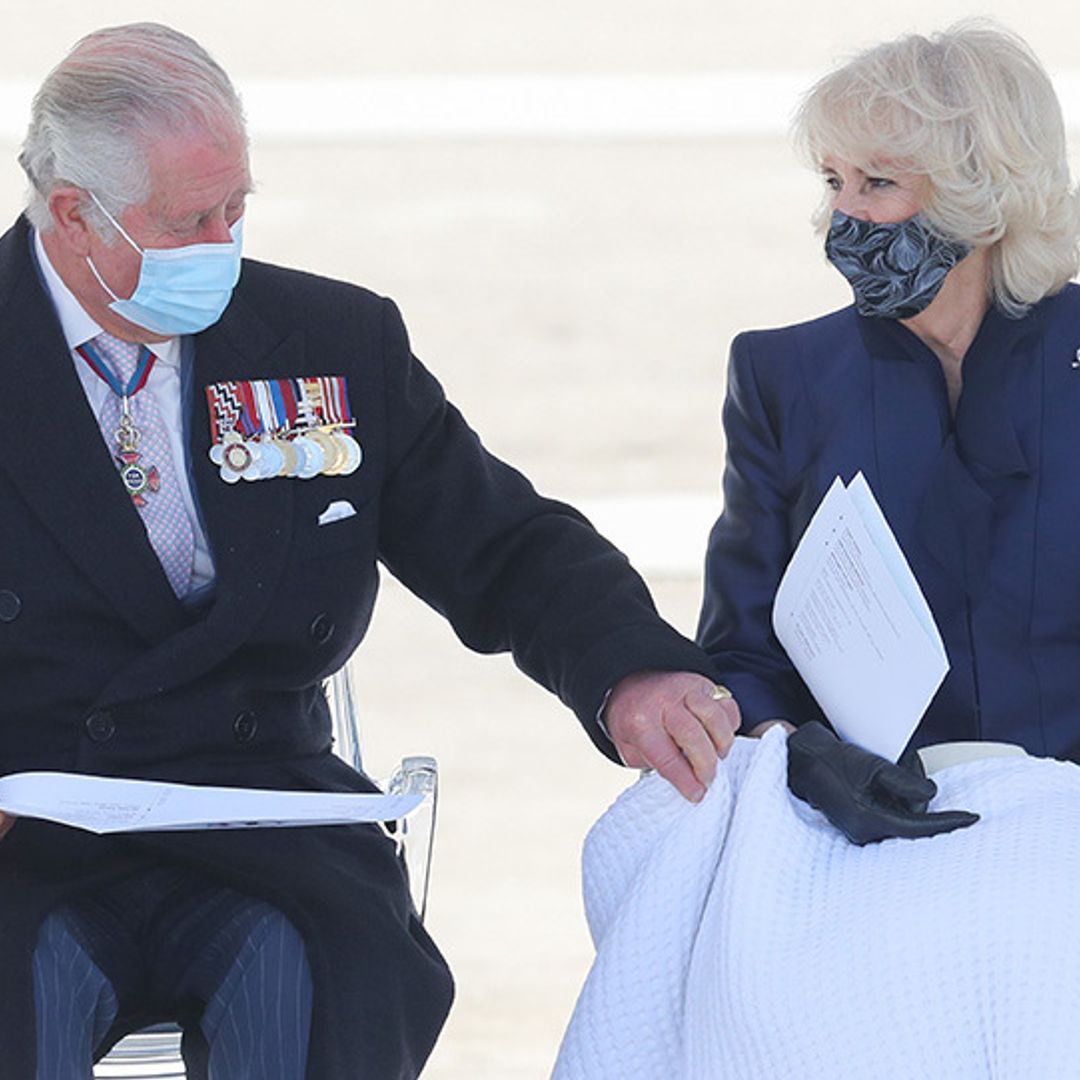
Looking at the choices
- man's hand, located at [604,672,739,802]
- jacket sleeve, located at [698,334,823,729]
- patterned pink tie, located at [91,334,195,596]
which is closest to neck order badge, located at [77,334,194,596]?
patterned pink tie, located at [91,334,195,596]

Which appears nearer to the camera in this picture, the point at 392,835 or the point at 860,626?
the point at 860,626

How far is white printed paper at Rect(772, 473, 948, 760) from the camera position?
2588mm

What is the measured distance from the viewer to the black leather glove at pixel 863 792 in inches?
102

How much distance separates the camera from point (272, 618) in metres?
2.99

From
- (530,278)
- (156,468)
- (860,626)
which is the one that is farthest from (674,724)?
(530,278)

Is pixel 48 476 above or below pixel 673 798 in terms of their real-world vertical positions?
above

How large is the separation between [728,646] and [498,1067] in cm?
127

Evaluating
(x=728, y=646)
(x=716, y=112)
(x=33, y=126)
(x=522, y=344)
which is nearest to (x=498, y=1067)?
(x=728, y=646)

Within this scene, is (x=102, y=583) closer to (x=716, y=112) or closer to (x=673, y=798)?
(x=673, y=798)

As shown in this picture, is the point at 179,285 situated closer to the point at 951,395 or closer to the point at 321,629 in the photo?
the point at 321,629

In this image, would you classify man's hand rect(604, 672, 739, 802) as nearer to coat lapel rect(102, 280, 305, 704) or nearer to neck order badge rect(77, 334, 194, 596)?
coat lapel rect(102, 280, 305, 704)

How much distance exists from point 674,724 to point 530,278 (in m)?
6.10

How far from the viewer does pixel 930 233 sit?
9.89ft

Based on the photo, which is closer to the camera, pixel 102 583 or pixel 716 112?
pixel 102 583
